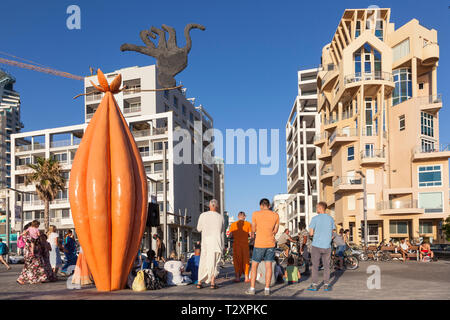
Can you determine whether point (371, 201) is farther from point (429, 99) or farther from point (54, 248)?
point (54, 248)

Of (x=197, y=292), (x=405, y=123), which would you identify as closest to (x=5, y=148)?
(x=405, y=123)

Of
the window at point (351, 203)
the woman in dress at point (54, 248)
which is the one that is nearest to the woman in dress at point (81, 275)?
the woman in dress at point (54, 248)

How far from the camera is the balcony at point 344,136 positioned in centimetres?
4288

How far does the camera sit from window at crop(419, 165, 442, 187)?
39.9m

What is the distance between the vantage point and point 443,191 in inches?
1556

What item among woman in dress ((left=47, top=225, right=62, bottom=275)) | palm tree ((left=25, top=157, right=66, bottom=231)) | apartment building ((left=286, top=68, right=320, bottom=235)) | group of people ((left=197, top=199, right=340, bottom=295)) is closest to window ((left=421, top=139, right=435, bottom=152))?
apartment building ((left=286, top=68, right=320, bottom=235))

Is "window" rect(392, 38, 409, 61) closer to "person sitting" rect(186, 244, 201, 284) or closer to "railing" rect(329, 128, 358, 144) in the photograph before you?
"railing" rect(329, 128, 358, 144)

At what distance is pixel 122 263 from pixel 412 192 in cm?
3687

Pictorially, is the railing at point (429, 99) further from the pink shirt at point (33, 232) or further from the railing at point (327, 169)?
the pink shirt at point (33, 232)

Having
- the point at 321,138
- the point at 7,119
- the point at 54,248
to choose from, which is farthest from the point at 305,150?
the point at 7,119

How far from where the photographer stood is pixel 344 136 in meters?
43.3

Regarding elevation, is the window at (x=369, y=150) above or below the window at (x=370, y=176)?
above

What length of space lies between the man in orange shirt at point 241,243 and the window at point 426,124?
114ft

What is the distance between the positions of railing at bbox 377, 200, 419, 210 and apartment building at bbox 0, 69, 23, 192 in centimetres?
10240
